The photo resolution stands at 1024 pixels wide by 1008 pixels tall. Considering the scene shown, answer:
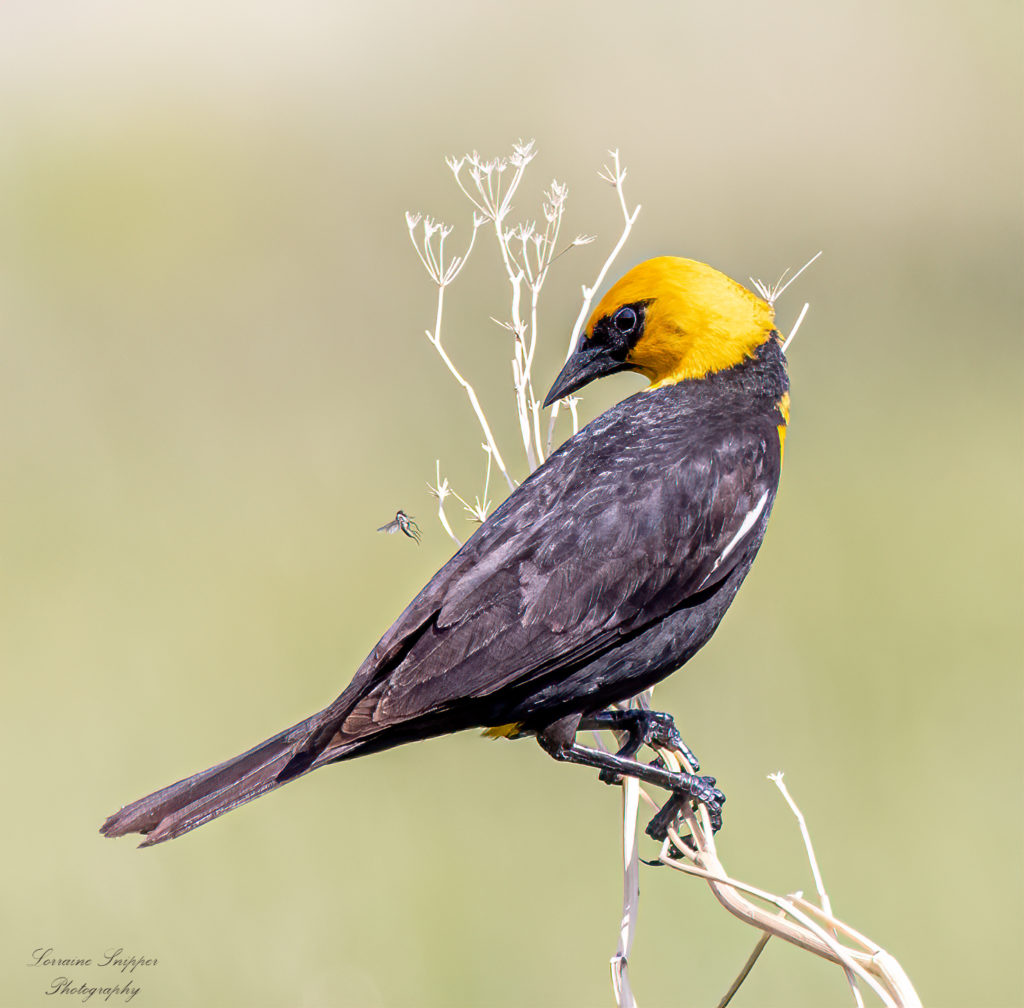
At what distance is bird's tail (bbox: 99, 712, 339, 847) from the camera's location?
3.00 meters

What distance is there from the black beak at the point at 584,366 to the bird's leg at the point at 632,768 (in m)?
1.04

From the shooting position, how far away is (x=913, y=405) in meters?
7.93

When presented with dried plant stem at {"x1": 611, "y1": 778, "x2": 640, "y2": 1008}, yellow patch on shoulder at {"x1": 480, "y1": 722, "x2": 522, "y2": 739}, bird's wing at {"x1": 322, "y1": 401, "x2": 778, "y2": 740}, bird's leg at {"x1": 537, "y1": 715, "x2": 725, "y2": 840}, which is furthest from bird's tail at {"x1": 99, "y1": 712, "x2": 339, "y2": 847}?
dried plant stem at {"x1": 611, "y1": 778, "x2": 640, "y2": 1008}

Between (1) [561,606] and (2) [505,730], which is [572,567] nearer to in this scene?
(1) [561,606]

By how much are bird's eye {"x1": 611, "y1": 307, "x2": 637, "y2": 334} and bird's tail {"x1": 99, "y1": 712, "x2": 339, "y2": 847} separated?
147 cm

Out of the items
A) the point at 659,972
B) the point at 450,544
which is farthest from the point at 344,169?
the point at 659,972

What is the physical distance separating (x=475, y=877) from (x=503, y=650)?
86.9 inches

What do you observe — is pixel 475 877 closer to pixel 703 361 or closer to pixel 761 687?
pixel 761 687

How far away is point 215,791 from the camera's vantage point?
3070 mm

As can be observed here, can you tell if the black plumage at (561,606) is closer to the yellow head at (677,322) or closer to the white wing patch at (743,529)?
the white wing patch at (743,529)

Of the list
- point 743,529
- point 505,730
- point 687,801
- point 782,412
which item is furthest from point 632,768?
point 782,412

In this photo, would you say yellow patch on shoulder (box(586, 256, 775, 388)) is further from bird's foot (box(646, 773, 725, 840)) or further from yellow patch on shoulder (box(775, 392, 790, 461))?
bird's foot (box(646, 773, 725, 840))

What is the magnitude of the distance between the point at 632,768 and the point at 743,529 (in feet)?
2.33

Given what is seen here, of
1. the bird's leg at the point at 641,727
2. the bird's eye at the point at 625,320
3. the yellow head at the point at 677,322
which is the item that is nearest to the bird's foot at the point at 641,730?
the bird's leg at the point at 641,727
